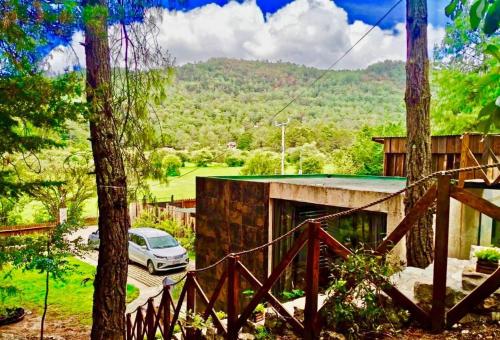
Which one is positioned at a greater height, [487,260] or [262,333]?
[487,260]

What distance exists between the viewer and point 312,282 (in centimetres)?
256

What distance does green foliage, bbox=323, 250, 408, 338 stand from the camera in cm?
243

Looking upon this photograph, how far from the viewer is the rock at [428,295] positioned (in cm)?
262

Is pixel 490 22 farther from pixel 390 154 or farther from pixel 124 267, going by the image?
pixel 390 154

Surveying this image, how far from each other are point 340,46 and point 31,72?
1299 inches

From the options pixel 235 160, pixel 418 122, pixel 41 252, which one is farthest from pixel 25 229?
pixel 418 122

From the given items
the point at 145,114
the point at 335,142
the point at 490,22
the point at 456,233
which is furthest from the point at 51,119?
the point at 335,142

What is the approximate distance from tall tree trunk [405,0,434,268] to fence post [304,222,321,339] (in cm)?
186

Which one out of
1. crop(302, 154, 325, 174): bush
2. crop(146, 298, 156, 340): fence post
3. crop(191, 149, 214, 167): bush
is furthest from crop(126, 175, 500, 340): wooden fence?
crop(302, 154, 325, 174): bush

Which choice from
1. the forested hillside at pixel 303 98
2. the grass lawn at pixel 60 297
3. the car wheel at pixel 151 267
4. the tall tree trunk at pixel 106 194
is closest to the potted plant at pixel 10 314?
the grass lawn at pixel 60 297

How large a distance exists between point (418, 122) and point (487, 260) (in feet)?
5.46

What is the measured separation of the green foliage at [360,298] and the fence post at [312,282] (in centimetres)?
9

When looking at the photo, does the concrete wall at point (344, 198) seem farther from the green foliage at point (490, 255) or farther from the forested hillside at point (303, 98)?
the forested hillside at point (303, 98)

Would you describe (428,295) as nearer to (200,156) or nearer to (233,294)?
(233,294)
